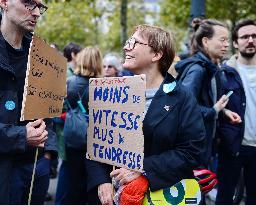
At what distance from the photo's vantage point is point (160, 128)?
2725 millimetres

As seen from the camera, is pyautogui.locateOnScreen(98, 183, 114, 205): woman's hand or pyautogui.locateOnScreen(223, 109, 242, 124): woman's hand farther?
pyautogui.locateOnScreen(223, 109, 242, 124): woman's hand

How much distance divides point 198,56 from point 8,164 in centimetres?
205

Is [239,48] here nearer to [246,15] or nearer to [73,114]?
[73,114]

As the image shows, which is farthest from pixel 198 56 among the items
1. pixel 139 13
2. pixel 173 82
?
pixel 139 13

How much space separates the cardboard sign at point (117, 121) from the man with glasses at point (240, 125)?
1699 mm

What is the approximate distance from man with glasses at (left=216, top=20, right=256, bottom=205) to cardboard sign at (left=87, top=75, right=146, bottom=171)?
1.70 metres

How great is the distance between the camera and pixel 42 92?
111 inches

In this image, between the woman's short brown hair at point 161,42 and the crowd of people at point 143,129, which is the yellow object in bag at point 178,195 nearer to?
the crowd of people at point 143,129

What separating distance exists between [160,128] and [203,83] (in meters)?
1.46

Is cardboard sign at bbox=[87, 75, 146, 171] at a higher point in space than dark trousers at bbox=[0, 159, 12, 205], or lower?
higher

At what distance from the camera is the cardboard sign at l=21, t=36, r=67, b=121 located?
2678 mm

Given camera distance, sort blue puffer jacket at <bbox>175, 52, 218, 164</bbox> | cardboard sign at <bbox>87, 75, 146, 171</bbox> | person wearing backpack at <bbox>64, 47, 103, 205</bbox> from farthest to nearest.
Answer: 1. person wearing backpack at <bbox>64, 47, 103, 205</bbox>
2. blue puffer jacket at <bbox>175, 52, 218, 164</bbox>
3. cardboard sign at <bbox>87, 75, 146, 171</bbox>

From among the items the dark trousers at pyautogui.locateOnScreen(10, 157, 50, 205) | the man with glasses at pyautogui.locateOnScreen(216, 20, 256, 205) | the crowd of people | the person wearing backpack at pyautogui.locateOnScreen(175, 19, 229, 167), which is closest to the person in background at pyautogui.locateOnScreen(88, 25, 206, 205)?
the crowd of people

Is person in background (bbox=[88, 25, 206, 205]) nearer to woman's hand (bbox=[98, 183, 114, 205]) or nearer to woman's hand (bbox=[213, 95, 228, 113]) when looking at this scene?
woman's hand (bbox=[98, 183, 114, 205])
